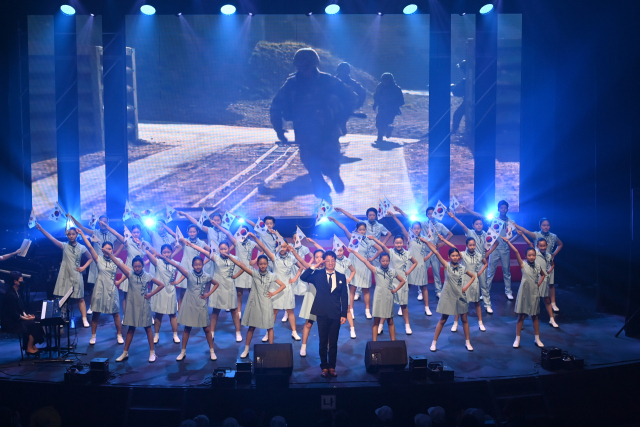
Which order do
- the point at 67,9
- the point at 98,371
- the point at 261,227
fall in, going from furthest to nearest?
1. the point at 67,9
2. the point at 261,227
3. the point at 98,371

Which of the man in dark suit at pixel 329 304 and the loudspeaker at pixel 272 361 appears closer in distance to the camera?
the loudspeaker at pixel 272 361

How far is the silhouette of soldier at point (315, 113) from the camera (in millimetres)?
12727

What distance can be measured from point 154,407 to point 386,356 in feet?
9.50

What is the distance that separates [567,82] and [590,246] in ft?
11.4

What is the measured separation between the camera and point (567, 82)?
11.6 m

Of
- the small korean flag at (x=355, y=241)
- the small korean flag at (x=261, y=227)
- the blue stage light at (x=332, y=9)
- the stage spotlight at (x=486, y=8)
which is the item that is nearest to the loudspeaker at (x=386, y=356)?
the small korean flag at (x=355, y=241)

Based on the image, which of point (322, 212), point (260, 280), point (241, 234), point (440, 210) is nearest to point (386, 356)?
point (260, 280)

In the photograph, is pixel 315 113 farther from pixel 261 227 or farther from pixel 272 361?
pixel 272 361

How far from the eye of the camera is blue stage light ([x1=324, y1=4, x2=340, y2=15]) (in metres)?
12.3

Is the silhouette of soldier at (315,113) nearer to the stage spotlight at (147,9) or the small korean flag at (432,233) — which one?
the small korean flag at (432,233)

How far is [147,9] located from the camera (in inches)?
478

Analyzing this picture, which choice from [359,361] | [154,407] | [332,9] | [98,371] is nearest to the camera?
[154,407]

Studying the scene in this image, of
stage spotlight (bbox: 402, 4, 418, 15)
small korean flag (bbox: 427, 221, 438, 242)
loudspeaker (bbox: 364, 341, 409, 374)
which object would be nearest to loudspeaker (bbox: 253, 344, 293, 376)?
loudspeaker (bbox: 364, 341, 409, 374)

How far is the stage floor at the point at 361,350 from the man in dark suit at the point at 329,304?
32cm
